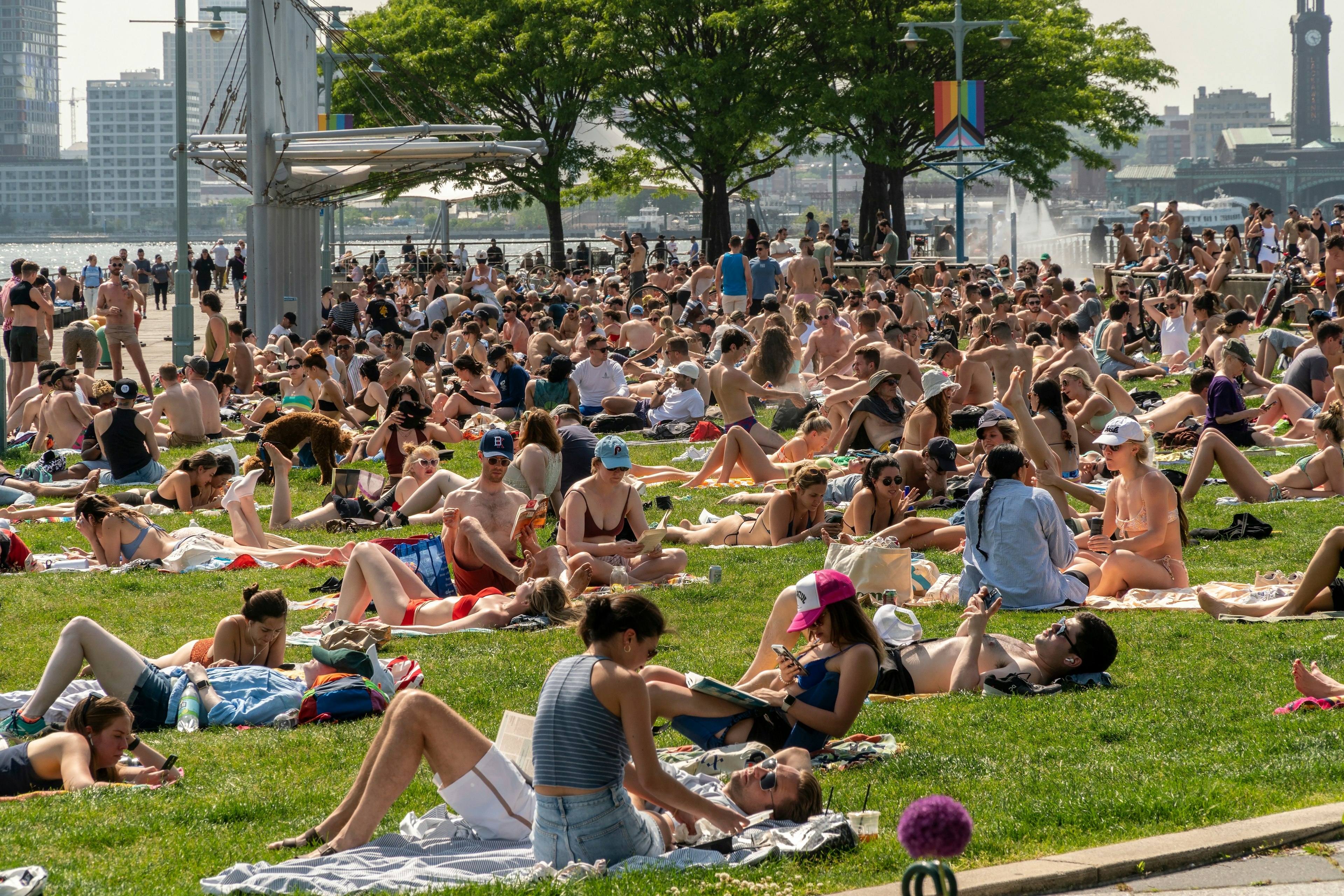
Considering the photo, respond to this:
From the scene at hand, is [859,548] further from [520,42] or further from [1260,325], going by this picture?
[520,42]

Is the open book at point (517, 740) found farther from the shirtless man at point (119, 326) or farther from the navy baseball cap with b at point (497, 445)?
the shirtless man at point (119, 326)

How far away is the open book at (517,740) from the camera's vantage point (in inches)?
236

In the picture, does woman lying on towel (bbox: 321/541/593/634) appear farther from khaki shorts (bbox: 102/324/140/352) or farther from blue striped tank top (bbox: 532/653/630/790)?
khaki shorts (bbox: 102/324/140/352)

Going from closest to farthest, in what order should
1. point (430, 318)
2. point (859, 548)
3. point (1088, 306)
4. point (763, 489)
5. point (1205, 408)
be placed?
point (859, 548)
point (763, 489)
point (1205, 408)
point (1088, 306)
point (430, 318)

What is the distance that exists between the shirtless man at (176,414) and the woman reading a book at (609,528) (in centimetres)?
827

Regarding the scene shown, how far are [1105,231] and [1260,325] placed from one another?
22507mm

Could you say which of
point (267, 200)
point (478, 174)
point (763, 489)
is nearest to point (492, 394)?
point (763, 489)

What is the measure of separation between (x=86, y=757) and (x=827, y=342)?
13740mm

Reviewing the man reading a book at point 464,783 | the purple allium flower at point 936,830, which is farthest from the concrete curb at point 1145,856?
the purple allium flower at point 936,830

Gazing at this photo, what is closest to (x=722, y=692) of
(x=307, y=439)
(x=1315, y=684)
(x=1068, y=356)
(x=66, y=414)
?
(x=1315, y=684)

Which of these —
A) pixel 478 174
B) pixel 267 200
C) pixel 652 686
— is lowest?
pixel 652 686

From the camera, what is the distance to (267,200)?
26812 millimetres

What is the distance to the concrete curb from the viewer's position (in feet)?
15.6

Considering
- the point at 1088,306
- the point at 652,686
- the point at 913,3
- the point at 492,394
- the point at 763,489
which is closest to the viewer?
the point at 652,686
